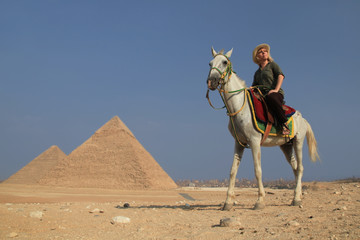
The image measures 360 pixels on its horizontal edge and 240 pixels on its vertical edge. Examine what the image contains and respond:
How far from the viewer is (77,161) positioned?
33438mm

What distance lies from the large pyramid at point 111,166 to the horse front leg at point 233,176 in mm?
22691

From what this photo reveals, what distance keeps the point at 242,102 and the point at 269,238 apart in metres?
3.36

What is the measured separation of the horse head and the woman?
2.91 ft

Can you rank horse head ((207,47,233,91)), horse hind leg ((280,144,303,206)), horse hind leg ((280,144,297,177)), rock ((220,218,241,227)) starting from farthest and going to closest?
horse hind leg ((280,144,297,177))
horse hind leg ((280,144,303,206))
horse head ((207,47,233,91))
rock ((220,218,241,227))

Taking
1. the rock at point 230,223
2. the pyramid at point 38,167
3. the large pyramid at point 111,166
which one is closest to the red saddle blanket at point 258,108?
the rock at point 230,223

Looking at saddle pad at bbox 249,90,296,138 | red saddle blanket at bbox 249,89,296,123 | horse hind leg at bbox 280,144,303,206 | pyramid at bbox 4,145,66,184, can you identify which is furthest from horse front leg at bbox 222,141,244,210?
pyramid at bbox 4,145,66,184

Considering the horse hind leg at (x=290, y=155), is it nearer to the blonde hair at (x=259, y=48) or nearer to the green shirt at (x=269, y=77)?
the green shirt at (x=269, y=77)

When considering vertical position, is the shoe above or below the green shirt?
below

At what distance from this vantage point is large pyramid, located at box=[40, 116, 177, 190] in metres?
29.6

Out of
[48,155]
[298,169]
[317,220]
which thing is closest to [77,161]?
[48,155]

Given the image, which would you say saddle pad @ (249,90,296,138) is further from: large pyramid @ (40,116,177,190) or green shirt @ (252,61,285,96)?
large pyramid @ (40,116,177,190)

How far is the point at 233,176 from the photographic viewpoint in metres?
6.21

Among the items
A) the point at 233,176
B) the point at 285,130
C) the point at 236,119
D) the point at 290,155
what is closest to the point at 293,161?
the point at 290,155

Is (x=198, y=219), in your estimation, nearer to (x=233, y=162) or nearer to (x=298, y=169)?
(x=233, y=162)
